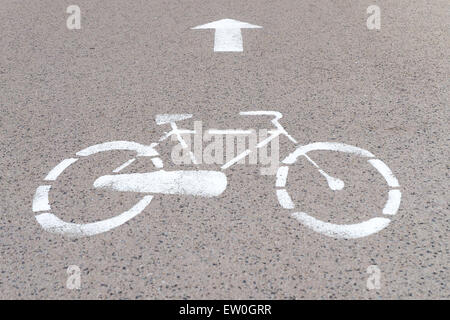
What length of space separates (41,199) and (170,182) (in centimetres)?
93

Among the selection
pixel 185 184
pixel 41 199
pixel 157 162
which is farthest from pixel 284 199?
pixel 41 199

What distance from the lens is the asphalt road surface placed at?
3.50 meters

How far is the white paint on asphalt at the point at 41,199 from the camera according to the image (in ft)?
13.5

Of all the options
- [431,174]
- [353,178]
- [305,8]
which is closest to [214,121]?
[353,178]

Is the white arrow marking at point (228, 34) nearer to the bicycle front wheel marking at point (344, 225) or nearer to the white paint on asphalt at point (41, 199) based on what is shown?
the bicycle front wheel marking at point (344, 225)

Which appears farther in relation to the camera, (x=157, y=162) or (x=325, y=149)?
(x=325, y=149)

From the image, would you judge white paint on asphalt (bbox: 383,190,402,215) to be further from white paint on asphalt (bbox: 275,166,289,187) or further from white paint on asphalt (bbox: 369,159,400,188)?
white paint on asphalt (bbox: 275,166,289,187)

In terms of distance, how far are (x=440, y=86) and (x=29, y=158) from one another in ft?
13.0

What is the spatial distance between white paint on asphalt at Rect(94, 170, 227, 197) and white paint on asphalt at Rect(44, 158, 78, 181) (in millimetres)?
344

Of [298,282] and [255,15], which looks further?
[255,15]

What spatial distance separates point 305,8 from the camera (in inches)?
339

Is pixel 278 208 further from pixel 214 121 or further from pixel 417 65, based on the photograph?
pixel 417 65

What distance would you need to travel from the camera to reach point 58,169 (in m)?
4.60

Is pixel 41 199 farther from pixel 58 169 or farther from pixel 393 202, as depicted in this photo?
pixel 393 202
